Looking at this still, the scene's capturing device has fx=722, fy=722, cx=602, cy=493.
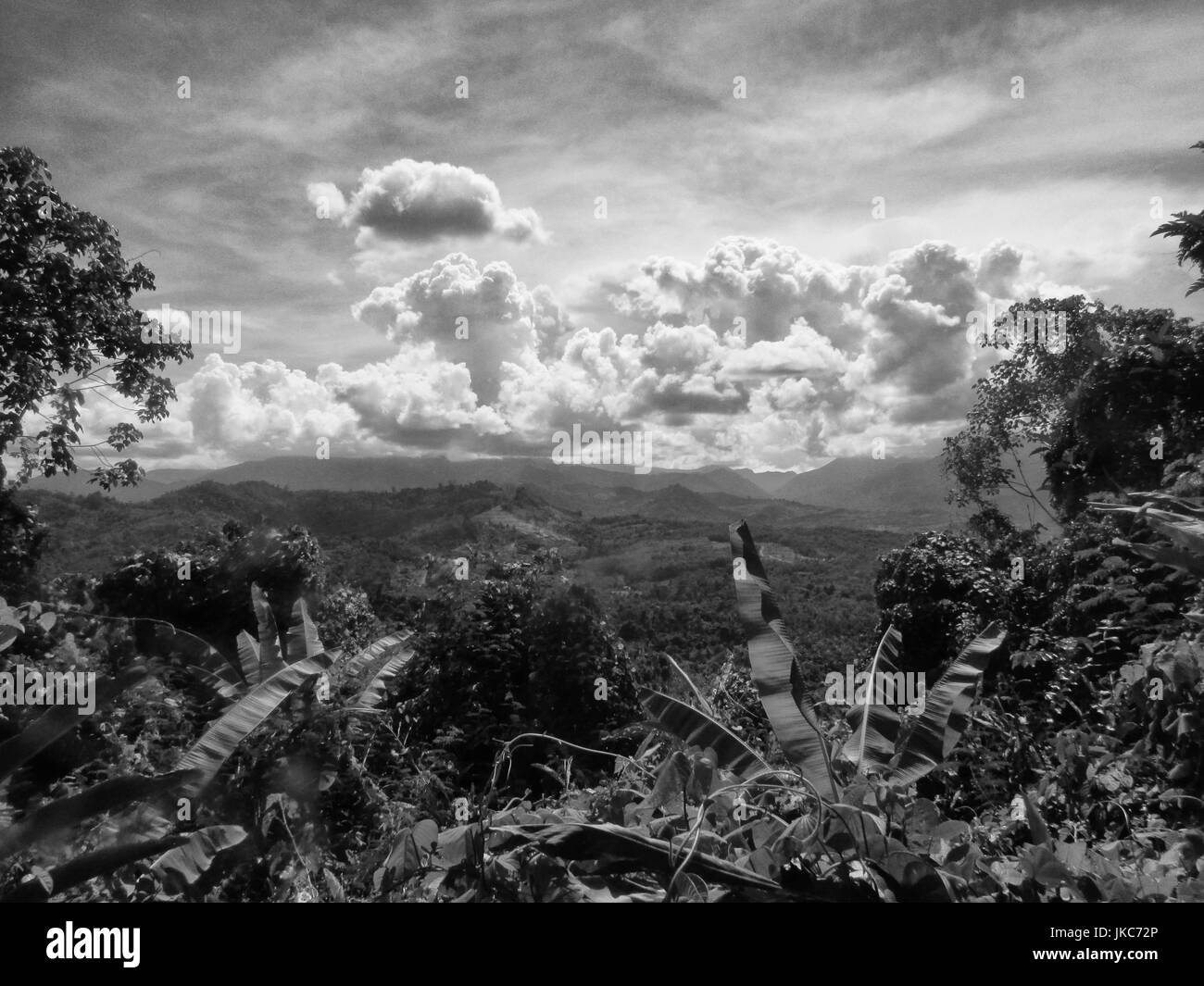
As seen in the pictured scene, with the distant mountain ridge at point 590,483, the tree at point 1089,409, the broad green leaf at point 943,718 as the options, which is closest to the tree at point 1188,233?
the tree at point 1089,409

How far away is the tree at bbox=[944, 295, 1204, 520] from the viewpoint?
21.1ft

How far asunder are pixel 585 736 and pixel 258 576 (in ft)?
8.55

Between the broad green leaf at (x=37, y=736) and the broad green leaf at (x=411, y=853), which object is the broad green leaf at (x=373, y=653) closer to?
the broad green leaf at (x=37, y=736)

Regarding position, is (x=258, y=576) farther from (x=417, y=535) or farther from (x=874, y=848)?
(x=417, y=535)

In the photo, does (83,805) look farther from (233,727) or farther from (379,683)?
(379,683)

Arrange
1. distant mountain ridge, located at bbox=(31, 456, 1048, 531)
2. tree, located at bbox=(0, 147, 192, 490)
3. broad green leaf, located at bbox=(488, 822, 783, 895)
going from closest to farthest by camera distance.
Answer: broad green leaf, located at bbox=(488, 822, 783, 895), tree, located at bbox=(0, 147, 192, 490), distant mountain ridge, located at bbox=(31, 456, 1048, 531)

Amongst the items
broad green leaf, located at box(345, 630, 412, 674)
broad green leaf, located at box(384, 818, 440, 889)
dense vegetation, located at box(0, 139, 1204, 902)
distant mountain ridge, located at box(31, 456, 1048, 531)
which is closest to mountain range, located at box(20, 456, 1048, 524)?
distant mountain ridge, located at box(31, 456, 1048, 531)

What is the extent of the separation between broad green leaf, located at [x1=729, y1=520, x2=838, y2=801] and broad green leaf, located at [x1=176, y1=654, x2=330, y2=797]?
0.87m

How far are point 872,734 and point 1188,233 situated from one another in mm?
8025

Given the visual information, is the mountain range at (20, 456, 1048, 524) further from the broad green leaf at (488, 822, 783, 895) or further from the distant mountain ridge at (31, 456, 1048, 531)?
the broad green leaf at (488, 822, 783, 895)

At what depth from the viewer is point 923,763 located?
115 centimetres

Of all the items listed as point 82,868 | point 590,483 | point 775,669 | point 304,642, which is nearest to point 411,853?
point 82,868

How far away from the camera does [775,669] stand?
3.68ft

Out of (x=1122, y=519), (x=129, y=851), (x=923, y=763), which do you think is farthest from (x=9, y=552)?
(x=1122, y=519)
